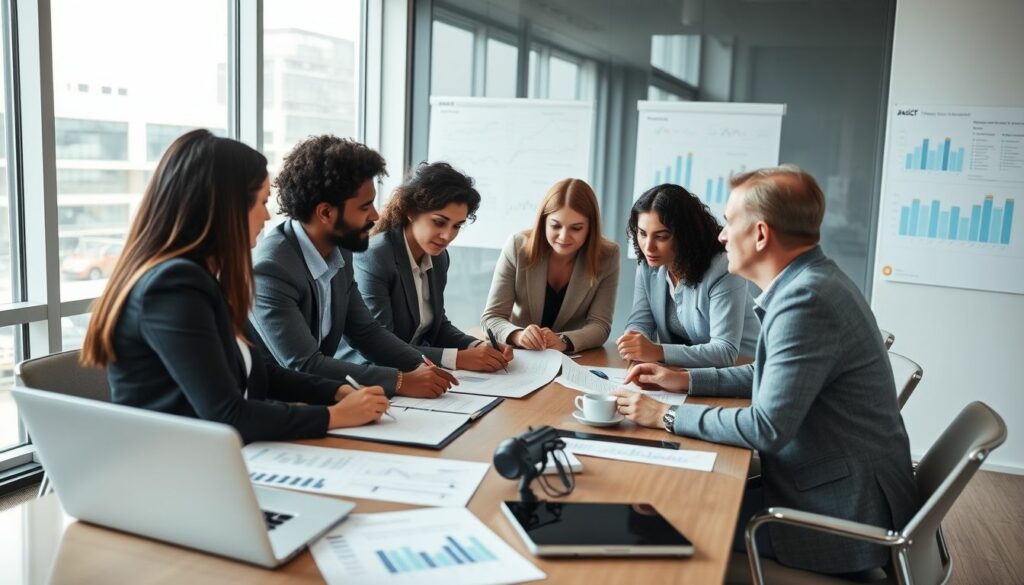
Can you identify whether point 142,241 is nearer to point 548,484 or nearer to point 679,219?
point 548,484

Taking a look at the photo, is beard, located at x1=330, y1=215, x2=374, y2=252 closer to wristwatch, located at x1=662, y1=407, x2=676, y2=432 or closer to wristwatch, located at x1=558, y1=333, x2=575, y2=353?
wristwatch, located at x1=558, y1=333, x2=575, y2=353

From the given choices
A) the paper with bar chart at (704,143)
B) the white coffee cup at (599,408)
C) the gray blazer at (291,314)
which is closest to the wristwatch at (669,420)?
the white coffee cup at (599,408)

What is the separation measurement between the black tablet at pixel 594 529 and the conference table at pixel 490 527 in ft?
0.04

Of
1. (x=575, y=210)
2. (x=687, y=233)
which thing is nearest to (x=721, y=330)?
(x=687, y=233)

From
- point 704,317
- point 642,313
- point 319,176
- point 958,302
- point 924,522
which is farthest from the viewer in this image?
point 958,302

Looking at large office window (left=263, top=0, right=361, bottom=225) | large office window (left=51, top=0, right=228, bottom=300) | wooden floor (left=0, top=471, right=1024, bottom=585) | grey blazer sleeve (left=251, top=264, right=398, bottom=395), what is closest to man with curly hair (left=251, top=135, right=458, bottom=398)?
grey blazer sleeve (left=251, top=264, right=398, bottom=395)

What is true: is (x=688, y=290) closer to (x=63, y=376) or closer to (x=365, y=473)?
(x=365, y=473)

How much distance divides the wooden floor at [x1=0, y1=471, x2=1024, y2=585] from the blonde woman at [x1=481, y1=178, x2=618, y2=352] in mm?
1520

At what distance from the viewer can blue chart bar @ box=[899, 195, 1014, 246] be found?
4.04m

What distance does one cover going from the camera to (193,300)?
1.50 meters

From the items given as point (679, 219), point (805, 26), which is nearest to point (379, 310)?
→ point (679, 219)

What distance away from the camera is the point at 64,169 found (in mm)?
3227

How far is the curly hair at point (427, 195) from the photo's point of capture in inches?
112

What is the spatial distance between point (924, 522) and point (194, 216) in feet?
4.75
